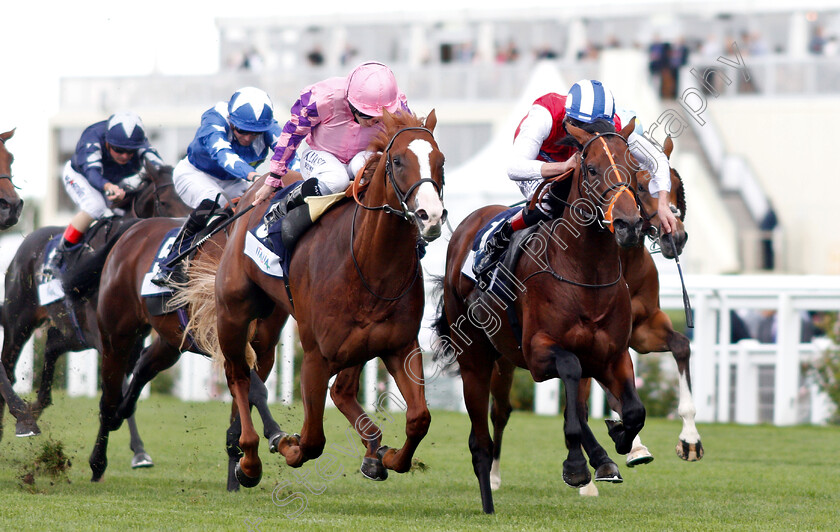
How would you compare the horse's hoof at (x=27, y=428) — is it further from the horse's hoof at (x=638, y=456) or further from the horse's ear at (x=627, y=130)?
the horse's ear at (x=627, y=130)

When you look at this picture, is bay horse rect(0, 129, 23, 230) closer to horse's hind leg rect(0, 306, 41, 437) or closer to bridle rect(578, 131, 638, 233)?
horse's hind leg rect(0, 306, 41, 437)

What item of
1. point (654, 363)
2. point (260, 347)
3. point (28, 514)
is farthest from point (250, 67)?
point (28, 514)

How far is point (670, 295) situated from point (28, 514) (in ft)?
24.8

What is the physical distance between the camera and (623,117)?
Answer: 6.29 m

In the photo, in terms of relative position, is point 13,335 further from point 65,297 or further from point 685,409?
point 685,409

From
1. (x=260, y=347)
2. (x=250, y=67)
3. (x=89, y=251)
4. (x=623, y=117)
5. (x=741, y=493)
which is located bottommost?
(x=741, y=493)

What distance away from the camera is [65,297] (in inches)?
326

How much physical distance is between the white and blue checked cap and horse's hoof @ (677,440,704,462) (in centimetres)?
177

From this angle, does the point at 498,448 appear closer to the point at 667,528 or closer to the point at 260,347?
the point at 260,347

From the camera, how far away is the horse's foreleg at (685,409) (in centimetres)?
Answer: 600

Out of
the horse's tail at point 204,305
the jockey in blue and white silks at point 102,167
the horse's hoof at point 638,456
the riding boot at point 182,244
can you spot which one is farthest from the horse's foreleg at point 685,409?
the jockey in blue and white silks at point 102,167

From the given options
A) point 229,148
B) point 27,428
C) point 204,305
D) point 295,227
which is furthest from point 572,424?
point 27,428

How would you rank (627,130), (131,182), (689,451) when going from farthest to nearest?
(131,182), (689,451), (627,130)

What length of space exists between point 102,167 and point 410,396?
406 cm
